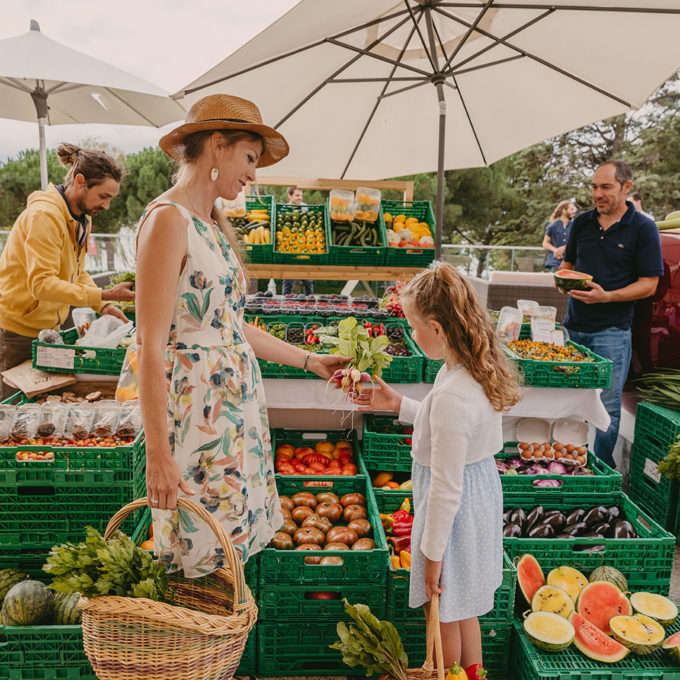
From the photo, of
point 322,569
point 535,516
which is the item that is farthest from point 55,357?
point 535,516

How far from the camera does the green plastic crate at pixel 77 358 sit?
314cm

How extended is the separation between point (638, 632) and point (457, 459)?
1.19m

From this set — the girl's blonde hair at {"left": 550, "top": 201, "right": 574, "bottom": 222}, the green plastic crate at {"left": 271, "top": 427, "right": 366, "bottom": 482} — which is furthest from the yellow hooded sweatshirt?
the girl's blonde hair at {"left": 550, "top": 201, "right": 574, "bottom": 222}

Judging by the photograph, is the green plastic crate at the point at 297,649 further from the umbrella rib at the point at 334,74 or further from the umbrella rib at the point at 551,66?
the umbrella rib at the point at 551,66

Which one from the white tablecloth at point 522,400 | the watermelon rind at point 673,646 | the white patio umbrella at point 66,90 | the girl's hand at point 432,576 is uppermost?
the white patio umbrella at point 66,90

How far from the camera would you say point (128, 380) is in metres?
2.92

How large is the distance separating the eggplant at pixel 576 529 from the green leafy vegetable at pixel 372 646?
46.4 inches

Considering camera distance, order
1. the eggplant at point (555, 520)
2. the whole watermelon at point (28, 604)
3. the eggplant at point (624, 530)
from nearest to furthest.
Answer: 1. the whole watermelon at point (28, 604)
2. the eggplant at point (624, 530)
3. the eggplant at point (555, 520)

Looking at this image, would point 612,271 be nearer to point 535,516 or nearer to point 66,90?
point 535,516

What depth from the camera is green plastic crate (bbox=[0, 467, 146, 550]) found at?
230 cm

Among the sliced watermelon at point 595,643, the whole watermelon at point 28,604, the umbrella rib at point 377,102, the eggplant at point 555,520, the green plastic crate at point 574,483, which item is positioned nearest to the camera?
the whole watermelon at point 28,604

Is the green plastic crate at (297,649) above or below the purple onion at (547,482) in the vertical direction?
below

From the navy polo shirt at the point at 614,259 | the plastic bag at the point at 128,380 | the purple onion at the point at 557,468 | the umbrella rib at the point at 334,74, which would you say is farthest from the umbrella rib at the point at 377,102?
the purple onion at the point at 557,468

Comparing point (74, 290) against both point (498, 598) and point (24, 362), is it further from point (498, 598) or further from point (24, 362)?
point (498, 598)
